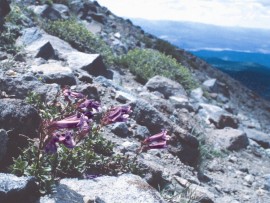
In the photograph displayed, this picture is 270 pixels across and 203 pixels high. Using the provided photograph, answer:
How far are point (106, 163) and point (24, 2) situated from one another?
39.9ft

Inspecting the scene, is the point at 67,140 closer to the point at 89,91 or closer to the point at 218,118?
the point at 89,91

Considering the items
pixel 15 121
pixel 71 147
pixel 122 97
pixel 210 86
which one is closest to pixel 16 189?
pixel 71 147

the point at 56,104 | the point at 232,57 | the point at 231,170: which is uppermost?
the point at 56,104

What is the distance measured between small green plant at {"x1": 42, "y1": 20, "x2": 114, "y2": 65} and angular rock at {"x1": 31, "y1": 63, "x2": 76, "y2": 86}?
429 centimetres

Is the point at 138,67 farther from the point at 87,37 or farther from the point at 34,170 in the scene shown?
the point at 34,170

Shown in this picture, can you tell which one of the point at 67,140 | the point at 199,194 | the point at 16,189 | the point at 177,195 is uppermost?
the point at 67,140

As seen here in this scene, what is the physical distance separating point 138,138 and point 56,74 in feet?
6.12

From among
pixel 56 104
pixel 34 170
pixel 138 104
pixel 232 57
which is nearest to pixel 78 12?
pixel 138 104

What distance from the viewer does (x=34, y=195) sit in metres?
3.77

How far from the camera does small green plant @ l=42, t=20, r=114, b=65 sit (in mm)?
11922

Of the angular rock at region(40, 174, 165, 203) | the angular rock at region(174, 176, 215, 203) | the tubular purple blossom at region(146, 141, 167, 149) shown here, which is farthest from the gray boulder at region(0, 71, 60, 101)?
the angular rock at region(174, 176, 215, 203)

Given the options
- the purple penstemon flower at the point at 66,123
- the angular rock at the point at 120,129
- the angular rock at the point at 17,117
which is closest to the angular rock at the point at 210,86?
the angular rock at the point at 120,129

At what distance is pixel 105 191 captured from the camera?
4297 mm

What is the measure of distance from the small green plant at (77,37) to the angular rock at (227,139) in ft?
12.7
